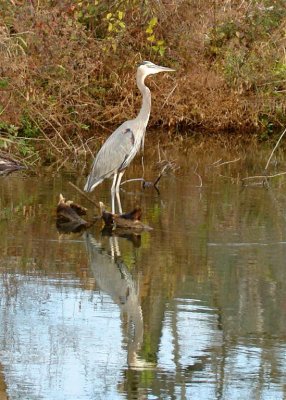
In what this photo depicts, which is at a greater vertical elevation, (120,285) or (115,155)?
(120,285)

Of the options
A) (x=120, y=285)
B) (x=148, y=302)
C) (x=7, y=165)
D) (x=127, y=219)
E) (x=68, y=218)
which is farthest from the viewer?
(x=7, y=165)

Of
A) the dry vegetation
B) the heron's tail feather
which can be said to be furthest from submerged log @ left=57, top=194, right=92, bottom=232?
the dry vegetation

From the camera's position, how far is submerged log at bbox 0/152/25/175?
45.5 ft

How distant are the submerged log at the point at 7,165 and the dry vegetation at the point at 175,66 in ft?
9.95

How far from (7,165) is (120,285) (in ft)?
20.6

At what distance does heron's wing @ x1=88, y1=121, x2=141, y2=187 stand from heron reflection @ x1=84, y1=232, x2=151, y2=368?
1.73 meters

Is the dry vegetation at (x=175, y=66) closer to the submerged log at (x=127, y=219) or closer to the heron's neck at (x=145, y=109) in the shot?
the heron's neck at (x=145, y=109)

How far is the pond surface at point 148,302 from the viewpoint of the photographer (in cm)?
573

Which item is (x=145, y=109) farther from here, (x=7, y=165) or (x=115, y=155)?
(x=7, y=165)

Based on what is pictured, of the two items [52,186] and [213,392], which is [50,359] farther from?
Answer: [52,186]

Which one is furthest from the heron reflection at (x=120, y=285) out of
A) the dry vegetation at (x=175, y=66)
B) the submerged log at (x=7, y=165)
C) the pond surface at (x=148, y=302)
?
the dry vegetation at (x=175, y=66)

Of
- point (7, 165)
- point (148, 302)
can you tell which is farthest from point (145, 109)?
point (148, 302)

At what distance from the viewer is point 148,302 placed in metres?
7.55

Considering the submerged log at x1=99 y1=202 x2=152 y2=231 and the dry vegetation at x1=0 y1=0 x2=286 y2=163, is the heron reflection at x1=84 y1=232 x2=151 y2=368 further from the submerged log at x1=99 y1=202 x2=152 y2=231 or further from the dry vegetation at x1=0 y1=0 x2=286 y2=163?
the dry vegetation at x1=0 y1=0 x2=286 y2=163
